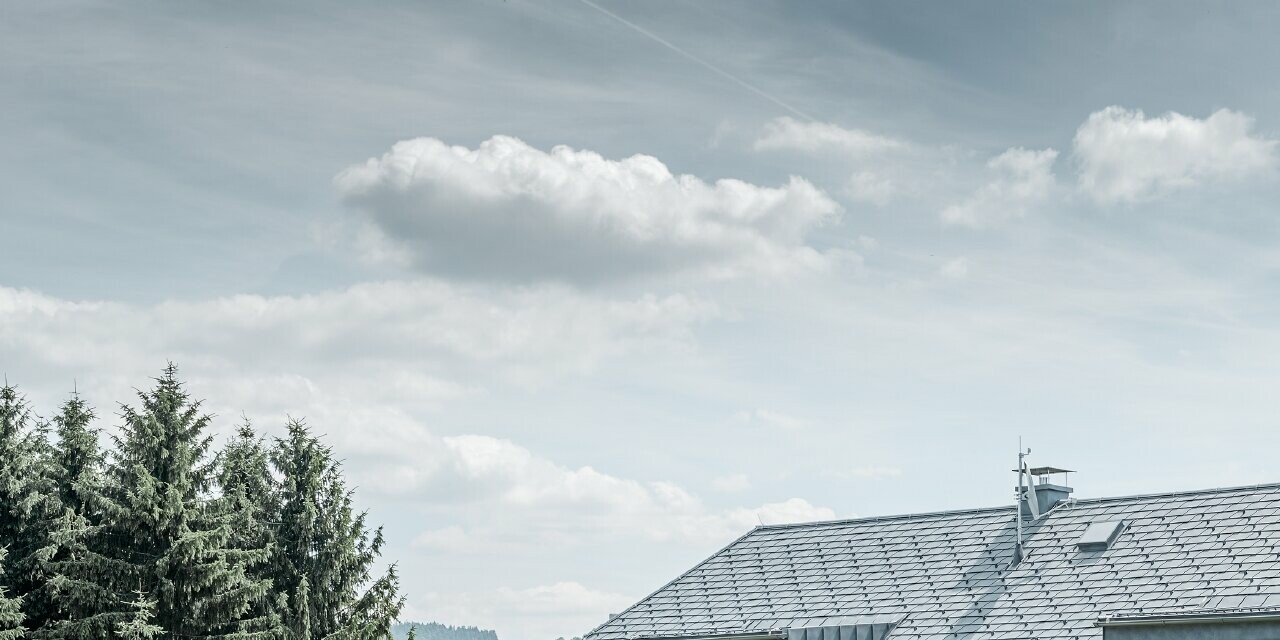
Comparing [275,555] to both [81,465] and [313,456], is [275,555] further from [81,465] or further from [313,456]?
[81,465]

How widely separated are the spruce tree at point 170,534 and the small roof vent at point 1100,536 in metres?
28.4

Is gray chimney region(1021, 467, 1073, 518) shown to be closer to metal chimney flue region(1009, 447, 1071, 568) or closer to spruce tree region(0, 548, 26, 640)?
metal chimney flue region(1009, 447, 1071, 568)

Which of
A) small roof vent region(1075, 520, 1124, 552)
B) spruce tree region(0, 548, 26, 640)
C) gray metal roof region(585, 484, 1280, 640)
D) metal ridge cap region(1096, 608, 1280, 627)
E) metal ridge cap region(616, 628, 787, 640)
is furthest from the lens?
metal ridge cap region(616, 628, 787, 640)

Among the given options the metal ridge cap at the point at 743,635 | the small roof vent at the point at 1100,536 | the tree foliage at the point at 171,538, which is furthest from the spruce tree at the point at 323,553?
the small roof vent at the point at 1100,536

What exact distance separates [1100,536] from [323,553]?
90.9 ft

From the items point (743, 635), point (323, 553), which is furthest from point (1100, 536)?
point (323, 553)

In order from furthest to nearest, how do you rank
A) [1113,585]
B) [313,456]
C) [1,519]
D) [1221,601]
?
[313,456] → [1,519] → [1113,585] → [1221,601]

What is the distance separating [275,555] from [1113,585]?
29467mm

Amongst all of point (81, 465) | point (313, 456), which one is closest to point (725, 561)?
point (313, 456)

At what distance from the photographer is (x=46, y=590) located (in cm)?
4834

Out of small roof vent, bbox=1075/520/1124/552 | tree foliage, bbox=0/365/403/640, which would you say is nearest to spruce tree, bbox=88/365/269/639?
tree foliage, bbox=0/365/403/640

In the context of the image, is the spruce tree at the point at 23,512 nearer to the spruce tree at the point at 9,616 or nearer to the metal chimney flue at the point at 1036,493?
the spruce tree at the point at 9,616

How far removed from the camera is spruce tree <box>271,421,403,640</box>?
53375 millimetres

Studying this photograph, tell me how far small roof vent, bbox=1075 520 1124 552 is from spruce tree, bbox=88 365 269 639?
28355 millimetres
